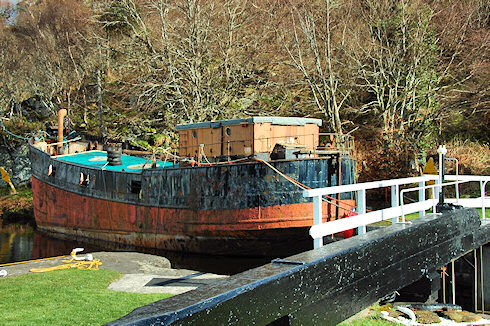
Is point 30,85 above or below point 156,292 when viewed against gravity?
above

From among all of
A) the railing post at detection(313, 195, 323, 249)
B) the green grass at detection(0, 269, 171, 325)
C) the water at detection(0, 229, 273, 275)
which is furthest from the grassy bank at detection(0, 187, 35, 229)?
the railing post at detection(313, 195, 323, 249)

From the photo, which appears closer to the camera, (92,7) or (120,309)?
(120,309)

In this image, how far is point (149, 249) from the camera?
20.7 metres

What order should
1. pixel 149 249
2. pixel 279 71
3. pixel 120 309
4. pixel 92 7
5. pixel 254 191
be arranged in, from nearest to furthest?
pixel 120 309 → pixel 254 191 → pixel 149 249 → pixel 279 71 → pixel 92 7

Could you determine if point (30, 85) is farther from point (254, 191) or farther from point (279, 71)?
point (254, 191)

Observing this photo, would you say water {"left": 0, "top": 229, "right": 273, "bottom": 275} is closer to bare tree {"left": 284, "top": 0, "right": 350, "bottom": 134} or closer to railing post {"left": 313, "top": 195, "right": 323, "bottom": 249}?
railing post {"left": 313, "top": 195, "right": 323, "bottom": 249}

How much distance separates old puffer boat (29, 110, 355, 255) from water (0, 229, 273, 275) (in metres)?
0.36

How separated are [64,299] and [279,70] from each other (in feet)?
101

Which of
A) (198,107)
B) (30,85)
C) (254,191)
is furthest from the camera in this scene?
(30,85)

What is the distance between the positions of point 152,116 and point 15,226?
13.3 m

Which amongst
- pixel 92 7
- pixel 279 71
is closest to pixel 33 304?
pixel 279 71

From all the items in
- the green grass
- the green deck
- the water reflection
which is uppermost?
the green deck

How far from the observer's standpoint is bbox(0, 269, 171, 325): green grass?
7.54 metres

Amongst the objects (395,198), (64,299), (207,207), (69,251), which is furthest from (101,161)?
(395,198)
